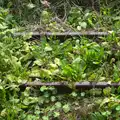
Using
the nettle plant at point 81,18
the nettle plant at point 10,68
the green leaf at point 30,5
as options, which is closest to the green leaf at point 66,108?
the nettle plant at point 10,68

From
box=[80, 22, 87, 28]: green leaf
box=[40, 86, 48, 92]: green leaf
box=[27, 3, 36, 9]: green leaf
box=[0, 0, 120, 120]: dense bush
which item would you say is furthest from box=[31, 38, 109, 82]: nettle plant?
box=[27, 3, 36, 9]: green leaf

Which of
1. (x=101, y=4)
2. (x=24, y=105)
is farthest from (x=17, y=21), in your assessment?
(x=24, y=105)

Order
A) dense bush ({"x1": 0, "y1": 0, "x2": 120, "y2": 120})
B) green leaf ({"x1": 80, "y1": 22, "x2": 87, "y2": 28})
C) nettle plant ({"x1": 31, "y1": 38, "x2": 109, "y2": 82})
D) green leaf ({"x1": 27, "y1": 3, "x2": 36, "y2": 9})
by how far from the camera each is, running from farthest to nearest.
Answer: green leaf ({"x1": 27, "y1": 3, "x2": 36, "y2": 9}) < green leaf ({"x1": 80, "y1": 22, "x2": 87, "y2": 28}) < nettle plant ({"x1": 31, "y1": 38, "x2": 109, "y2": 82}) < dense bush ({"x1": 0, "y1": 0, "x2": 120, "y2": 120})

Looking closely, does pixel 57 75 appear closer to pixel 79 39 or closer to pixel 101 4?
pixel 79 39

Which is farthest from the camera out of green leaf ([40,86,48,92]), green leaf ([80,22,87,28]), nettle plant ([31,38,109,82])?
green leaf ([80,22,87,28])

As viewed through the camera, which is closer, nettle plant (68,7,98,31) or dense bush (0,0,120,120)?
dense bush (0,0,120,120)

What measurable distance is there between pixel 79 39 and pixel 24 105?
1.33 meters

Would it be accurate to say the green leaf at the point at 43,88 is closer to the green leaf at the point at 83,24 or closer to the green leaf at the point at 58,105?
the green leaf at the point at 58,105

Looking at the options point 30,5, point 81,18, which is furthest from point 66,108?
point 30,5

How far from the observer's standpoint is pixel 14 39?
488cm

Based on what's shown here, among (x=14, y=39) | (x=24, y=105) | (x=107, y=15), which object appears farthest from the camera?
(x=107, y=15)

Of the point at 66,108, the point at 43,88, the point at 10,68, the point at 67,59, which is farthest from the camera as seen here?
the point at 67,59

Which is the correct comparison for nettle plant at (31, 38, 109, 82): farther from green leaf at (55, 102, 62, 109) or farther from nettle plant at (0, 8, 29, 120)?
green leaf at (55, 102, 62, 109)

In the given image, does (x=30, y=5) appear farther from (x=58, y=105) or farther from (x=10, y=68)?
(x=58, y=105)
